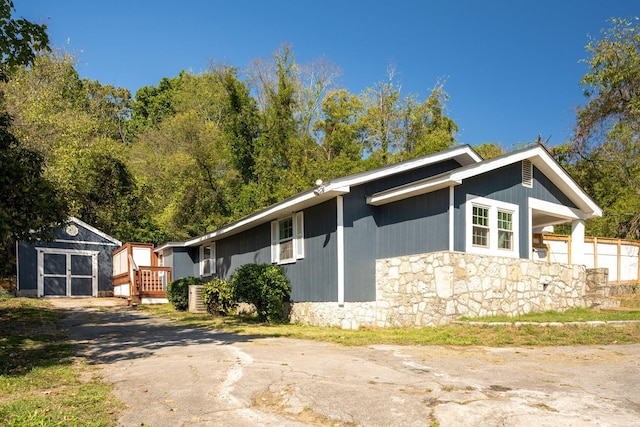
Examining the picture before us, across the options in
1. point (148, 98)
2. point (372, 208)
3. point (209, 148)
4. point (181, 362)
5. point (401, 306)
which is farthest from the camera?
point (148, 98)

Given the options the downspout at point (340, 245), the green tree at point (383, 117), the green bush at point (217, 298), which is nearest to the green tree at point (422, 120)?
the green tree at point (383, 117)

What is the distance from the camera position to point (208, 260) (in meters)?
21.9

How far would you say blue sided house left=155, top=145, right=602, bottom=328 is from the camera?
482 inches

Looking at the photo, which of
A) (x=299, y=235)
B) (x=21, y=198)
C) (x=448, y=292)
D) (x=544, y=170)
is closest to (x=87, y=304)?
(x=299, y=235)

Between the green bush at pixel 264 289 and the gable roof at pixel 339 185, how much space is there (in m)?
1.77

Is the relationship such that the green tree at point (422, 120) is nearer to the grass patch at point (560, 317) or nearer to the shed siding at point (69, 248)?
the shed siding at point (69, 248)

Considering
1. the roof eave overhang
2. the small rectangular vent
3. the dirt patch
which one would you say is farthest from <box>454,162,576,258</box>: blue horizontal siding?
the dirt patch

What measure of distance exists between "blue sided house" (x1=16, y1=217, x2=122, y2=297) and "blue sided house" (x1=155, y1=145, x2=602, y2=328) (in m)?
13.2

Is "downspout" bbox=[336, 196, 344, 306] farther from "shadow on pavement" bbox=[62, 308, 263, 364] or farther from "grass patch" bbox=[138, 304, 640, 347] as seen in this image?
"shadow on pavement" bbox=[62, 308, 263, 364]

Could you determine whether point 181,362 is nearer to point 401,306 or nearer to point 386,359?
point 386,359

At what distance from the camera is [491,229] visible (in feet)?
43.7

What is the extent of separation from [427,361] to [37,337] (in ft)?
27.0

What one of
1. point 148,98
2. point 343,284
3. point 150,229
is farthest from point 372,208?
point 148,98

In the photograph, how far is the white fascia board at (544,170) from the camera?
12424mm
